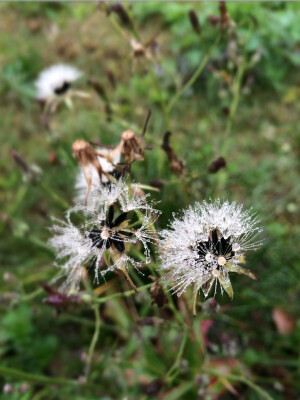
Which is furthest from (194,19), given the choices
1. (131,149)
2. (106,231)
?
(106,231)

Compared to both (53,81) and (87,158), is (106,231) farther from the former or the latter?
(53,81)

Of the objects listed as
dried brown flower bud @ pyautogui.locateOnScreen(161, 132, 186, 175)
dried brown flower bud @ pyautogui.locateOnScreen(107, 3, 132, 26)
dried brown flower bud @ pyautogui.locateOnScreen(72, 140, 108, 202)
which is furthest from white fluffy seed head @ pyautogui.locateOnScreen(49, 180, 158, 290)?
dried brown flower bud @ pyautogui.locateOnScreen(107, 3, 132, 26)

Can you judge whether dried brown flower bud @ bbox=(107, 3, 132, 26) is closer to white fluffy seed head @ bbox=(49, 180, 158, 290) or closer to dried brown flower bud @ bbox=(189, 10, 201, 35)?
dried brown flower bud @ bbox=(189, 10, 201, 35)

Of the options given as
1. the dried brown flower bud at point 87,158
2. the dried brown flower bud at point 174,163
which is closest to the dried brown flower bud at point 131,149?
the dried brown flower bud at point 87,158

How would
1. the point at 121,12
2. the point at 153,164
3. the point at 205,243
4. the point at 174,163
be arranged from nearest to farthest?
the point at 205,243 < the point at 174,163 < the point at 121,12 < the point at 153,164

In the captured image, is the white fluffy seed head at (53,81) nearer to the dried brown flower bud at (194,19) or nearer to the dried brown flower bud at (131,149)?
the dried brown flower bud at (194,19)
